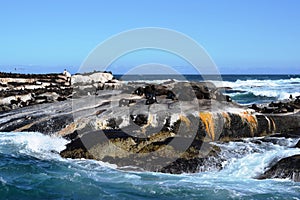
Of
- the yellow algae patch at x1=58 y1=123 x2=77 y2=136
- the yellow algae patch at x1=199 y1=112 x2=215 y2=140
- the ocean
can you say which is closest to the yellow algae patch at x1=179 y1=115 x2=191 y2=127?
the yellow algae patch at x1=199 y1=112 x2=215 y2=140

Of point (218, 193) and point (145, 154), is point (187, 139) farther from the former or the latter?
point (218, 193)

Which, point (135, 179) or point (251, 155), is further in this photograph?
point (251, 155)

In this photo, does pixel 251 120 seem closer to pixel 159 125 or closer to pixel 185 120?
pixel 185 120

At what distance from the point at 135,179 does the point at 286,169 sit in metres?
3.97

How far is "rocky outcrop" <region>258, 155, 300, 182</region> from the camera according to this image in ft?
35.7

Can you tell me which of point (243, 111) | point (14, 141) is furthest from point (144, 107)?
point (14, 141)

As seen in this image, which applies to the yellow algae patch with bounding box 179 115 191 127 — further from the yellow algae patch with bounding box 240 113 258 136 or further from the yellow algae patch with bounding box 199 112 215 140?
the yellow algae patch with bounding box 240 113 258 136

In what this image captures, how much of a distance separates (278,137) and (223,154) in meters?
2.75

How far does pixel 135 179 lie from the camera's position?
1107 centimetres

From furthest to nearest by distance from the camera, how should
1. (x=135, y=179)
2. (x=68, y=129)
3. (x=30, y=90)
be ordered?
1. (x=30, y=90)
2. (x=68, y=129)
3. (x=135, y=179)

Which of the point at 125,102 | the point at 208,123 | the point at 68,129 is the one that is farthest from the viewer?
the point at 125,102

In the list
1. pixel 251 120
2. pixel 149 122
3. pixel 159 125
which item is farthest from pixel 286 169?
pixel 149 122

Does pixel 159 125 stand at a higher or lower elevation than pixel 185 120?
lower

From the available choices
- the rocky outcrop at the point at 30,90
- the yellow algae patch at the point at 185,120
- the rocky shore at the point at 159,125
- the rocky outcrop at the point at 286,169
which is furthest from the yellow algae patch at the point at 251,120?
the rocky outcrop at the point at 30,90
